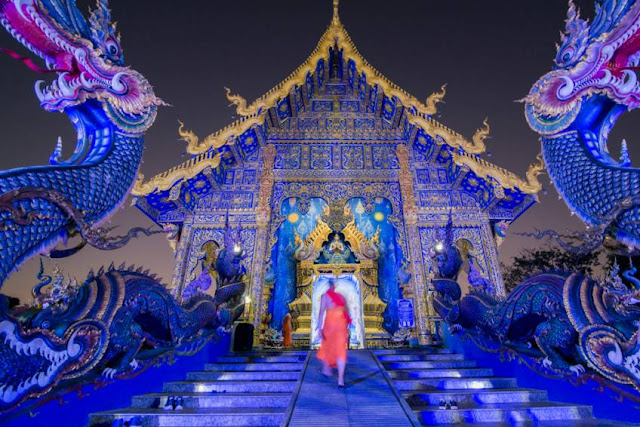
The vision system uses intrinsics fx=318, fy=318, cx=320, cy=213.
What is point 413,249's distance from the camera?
7398mm

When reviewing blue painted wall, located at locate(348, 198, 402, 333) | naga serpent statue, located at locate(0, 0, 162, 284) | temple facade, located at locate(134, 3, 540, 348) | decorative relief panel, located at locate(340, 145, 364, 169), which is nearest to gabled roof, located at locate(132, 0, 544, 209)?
temple facade, located at locate(134, 3, 540, 348)

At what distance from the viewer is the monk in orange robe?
10.6 ft

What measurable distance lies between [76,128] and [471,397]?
4861mm

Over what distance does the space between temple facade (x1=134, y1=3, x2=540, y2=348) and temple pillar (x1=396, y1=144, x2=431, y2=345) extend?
0.03 meters

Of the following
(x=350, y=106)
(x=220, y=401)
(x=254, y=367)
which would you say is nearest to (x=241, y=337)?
(x=254, y=367)

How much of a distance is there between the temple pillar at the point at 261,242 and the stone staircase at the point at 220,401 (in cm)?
290

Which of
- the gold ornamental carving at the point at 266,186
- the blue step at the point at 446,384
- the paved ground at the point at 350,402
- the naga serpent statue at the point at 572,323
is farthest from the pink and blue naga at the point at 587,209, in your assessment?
the gold ornamental carving at the point at 266,186

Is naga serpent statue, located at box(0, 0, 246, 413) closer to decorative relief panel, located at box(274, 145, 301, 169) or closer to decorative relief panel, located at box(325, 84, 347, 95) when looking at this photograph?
decorative relief panel, located at box(274, 145, 301, 169)

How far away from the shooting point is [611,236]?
2.72 metres

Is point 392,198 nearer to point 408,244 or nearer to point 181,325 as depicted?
point 408,244

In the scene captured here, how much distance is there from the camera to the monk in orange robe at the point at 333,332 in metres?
3.23

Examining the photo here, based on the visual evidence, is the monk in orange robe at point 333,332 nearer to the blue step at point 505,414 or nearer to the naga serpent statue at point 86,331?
the blue step at point 505,414

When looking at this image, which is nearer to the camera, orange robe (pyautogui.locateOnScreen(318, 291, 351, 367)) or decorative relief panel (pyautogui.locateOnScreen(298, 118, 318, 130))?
orange robe (pyautogui.locateOnScreen(318, 291, 351, 367))

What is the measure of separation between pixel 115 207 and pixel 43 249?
811 millimetres
